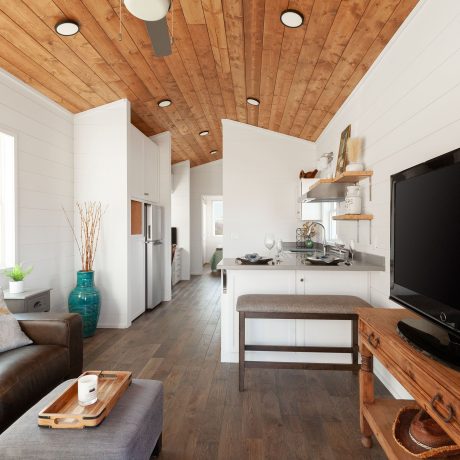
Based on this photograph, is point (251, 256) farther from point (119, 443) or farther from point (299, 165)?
point (299, 165)

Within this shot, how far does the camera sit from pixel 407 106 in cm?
233

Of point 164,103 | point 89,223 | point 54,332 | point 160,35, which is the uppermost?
point 164,103

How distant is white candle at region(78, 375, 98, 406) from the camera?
1441 millimetres

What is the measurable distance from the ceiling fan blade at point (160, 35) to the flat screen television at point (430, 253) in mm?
1504

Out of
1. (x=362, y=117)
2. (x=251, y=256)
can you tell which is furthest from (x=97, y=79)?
(x=362, y=117)

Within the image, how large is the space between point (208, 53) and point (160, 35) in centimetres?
159

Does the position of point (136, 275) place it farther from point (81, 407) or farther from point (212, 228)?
point (212, 228)

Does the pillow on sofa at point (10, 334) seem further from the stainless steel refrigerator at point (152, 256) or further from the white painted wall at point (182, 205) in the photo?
the white painted wall at point (182, 205)

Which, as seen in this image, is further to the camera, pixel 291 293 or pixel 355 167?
pixel 355 167

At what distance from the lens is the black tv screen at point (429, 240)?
4.23ft

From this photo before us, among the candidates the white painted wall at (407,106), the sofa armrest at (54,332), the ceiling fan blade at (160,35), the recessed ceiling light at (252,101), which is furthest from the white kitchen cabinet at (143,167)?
the white painted wall at (407,106)

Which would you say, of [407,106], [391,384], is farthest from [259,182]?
[391,384]

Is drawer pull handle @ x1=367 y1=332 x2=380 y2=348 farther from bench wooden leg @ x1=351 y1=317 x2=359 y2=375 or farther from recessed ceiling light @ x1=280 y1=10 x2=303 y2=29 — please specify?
recessed ceiling light @ x1=280 y1=10 x2=303 y2=29

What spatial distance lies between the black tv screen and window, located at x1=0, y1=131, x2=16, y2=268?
3.25 metres
